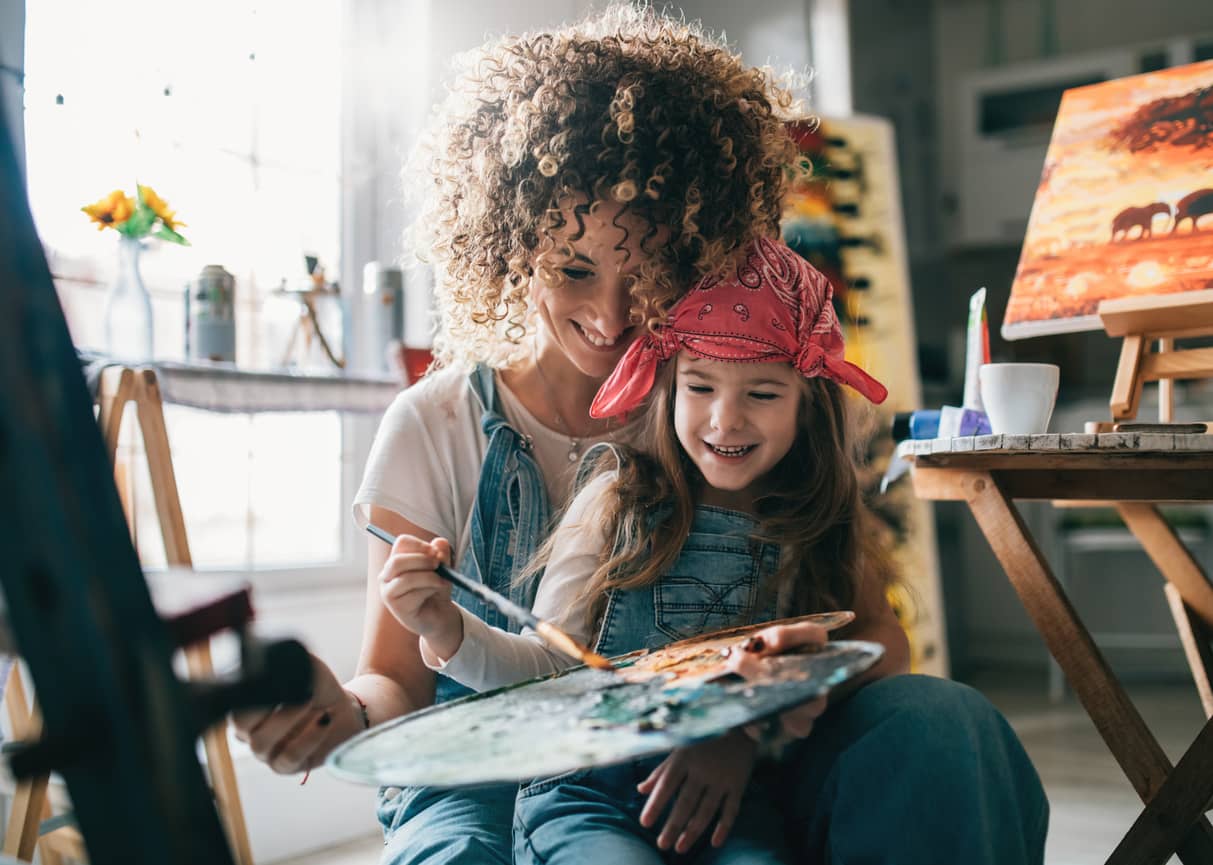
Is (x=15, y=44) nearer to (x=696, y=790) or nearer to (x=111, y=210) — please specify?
(x=111, y=210)

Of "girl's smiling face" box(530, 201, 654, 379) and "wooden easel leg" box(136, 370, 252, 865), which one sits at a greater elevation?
"girl's smiling face" box(530, 201, 654, 379)

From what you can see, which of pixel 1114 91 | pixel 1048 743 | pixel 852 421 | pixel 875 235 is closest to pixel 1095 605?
pixel 1048 743

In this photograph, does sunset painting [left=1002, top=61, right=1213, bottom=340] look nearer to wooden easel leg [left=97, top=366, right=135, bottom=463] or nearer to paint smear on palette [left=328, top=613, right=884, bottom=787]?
paint smear on palette [left=328, top=613, right=884, bottom=787]

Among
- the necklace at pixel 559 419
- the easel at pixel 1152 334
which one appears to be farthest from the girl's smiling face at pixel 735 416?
the easel at pixel 1152 334

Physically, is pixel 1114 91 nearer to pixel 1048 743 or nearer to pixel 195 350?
pixel 195 350

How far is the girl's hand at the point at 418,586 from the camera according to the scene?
0.87 m

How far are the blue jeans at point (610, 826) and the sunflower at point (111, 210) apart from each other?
54.0 inches

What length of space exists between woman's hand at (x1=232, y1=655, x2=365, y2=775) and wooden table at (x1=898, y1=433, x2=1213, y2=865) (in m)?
0.81

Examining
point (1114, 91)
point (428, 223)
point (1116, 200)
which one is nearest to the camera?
point (428, 223)

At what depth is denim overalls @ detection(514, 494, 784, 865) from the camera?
94cm

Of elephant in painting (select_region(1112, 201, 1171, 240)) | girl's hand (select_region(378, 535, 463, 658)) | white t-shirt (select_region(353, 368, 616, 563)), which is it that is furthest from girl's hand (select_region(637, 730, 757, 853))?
elephant in painting (select_region(1112, 201, 1171, 240))

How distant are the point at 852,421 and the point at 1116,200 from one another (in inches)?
28.4

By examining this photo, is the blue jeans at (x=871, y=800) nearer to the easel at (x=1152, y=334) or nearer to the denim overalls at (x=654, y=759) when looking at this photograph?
the denim overalls at (x=654, y=759)

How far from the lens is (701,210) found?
1.15m
